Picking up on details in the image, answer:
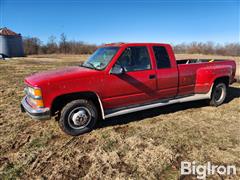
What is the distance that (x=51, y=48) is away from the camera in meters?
62.6

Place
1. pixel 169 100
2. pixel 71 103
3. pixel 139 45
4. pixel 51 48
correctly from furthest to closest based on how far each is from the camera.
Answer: pixel 51 48, pixel 169 100, pixel 139 45, pixel 71 103

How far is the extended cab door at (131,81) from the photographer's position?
4.11 metres

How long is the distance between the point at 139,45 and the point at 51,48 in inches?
2498

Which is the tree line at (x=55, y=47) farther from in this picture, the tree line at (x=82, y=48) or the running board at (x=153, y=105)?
the running board at (x=153, y=105)

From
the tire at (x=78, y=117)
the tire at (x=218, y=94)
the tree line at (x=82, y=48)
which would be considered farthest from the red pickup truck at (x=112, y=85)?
the tree line at (x=82, y=48)

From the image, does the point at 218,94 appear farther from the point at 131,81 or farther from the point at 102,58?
the point at 102,58

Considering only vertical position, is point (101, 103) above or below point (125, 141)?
above

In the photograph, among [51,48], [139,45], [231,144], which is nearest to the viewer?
[231,144]

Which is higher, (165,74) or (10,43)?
(10,43)

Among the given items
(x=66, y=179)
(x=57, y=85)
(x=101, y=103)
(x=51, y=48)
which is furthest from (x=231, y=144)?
(x=51, y=48)

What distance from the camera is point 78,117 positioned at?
13.1ft

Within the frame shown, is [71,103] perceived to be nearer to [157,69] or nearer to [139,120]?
[139,120]

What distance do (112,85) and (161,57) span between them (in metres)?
1.50

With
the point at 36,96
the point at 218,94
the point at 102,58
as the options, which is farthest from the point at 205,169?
the point at 218,94
